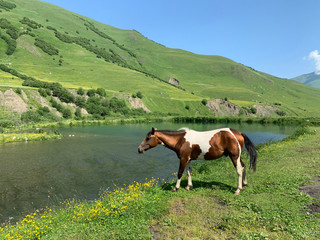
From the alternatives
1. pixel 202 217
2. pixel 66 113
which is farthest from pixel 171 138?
pixel 66 113

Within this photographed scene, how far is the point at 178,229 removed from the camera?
314 inches

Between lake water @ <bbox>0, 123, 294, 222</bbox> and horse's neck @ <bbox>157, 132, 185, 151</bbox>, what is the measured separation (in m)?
9.03

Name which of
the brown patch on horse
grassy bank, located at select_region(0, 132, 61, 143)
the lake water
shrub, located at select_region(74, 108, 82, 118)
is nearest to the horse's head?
the brown patch on horse

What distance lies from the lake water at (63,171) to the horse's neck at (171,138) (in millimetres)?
9029

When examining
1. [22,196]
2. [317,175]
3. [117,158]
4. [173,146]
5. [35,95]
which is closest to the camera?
[173,146]

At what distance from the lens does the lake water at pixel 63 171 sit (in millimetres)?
17312

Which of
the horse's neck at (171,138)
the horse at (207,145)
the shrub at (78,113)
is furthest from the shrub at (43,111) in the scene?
the horse's neck at (171,138)

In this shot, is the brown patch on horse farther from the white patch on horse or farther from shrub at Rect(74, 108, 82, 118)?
shrub at Rect(74, 108, 82, 118)

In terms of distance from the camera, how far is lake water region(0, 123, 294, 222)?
56.8 feet

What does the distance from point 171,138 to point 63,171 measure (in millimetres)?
18180

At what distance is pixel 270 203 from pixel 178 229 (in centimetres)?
459

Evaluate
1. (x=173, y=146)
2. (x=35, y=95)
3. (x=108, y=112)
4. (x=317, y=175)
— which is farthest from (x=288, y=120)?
(x=35, y=95)

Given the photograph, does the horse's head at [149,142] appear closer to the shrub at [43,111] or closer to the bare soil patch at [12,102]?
the shrub at [43,111]

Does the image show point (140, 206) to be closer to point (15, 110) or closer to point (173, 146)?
point (173, 146)
